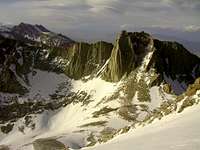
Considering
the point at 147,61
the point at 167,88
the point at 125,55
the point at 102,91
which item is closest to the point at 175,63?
the point at 147,61

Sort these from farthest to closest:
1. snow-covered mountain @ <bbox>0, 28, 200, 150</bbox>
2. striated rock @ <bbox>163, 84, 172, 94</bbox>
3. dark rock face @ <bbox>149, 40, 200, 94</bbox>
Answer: dark rock face @ <bbox>149, 40, 200, 94</bbox> → striated rock @ <bbox>163, 84, 172, 94</bbox> → snow-covered mountain @ <bbox>0, 28, 200, 150</bbox>

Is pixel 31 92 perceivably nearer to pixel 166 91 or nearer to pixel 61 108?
pixel 61 108

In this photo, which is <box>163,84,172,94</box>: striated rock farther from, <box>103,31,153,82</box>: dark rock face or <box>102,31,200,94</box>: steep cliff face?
<box>103,31,153,82</box>: dark rock face

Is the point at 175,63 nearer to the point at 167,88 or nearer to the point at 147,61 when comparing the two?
the point at 147,61

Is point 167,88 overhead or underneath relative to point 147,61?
underneath

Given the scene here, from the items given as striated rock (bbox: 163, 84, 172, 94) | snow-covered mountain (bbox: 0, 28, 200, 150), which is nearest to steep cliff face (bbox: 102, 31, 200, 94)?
snow-covered mountain (bbox: 0, 28, 200, 150)

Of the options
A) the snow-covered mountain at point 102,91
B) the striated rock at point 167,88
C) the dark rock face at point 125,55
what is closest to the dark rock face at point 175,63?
the snow-covered mountain at point 102,91

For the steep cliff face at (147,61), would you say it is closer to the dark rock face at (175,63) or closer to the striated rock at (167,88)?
the dark rock face at (175,63)

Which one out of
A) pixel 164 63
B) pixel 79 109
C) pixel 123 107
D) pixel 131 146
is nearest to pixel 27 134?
pixel 79 109
